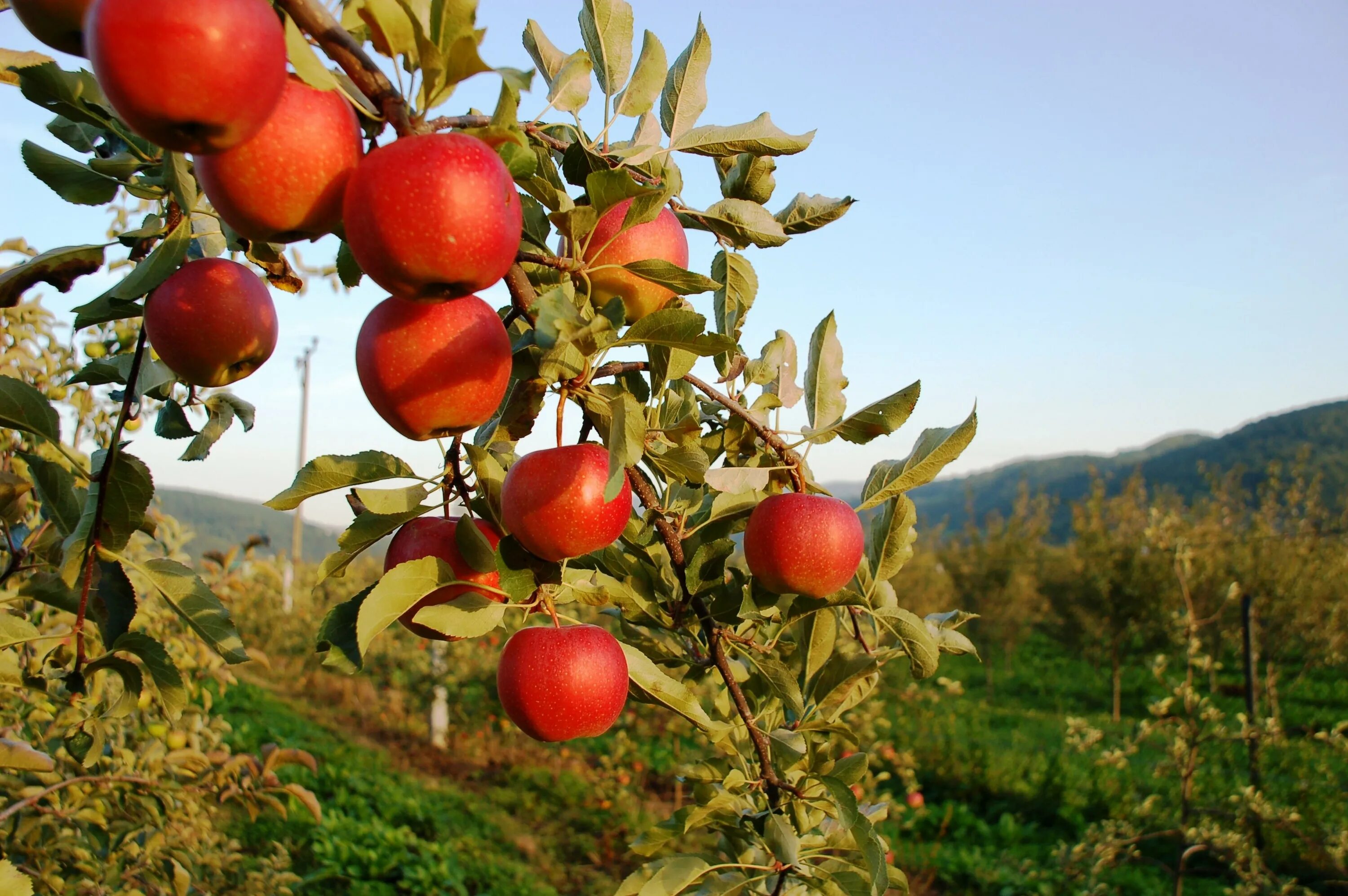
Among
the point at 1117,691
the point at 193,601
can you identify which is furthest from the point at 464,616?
the point at 1117,691

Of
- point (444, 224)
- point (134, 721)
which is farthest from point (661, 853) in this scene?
point (444, 224)

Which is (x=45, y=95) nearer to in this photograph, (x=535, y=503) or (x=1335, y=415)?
(x=535, y=503)

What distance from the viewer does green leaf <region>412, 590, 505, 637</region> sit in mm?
796

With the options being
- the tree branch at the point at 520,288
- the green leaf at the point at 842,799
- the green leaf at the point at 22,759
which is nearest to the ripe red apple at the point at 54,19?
the tree branch at the point at 520,288

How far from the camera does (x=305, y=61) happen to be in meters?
0.57

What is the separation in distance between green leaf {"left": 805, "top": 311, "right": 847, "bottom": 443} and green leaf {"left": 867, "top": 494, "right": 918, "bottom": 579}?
0.15m

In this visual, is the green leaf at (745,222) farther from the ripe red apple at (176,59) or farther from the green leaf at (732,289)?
the ripe red apple at (176,59)

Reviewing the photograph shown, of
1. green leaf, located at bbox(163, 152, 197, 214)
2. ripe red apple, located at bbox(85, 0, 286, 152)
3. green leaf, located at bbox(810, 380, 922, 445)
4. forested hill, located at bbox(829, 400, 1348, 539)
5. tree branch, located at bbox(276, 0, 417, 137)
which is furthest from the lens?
forested hill, located at bbox(829, 400, 1348, 539)

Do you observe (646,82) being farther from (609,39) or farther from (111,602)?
(111,602)

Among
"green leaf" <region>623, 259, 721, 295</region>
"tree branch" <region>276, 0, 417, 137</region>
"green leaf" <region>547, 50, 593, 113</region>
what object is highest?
"green leaf" <region>547, 50, 593, 113</region>

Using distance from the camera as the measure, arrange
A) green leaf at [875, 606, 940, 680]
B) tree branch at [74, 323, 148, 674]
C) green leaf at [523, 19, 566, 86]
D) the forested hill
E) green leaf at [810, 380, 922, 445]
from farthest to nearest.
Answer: the forested hill
green leaf at [875, 606, 940, 680]
green leaf at [810, 380, 922, 445]
green leaf at [523, 19, 566, 86]
tree branch at [74, 323, 148, 674]

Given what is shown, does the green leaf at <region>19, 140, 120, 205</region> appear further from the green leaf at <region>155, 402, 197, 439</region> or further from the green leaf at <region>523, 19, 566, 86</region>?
the green leaf at <region>523, 19, 566, 86</region>

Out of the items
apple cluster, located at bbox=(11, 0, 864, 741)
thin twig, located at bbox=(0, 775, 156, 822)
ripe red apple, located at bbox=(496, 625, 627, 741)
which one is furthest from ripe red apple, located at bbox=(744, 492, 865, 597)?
thin twig, located at bbox=(0, 775, 156, 822)

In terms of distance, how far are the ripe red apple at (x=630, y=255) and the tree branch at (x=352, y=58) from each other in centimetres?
25
